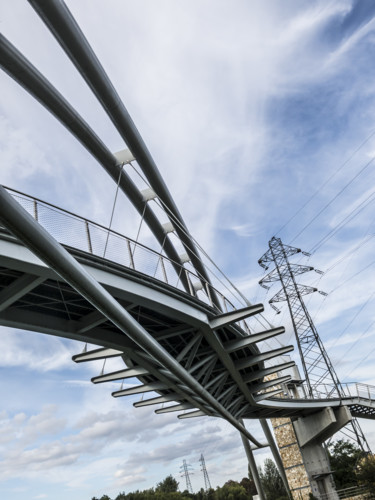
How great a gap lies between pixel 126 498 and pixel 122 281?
6087cm

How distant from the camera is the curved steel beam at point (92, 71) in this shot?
12125 millimetres

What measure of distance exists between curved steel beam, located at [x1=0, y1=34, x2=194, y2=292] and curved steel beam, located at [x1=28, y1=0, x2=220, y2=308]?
1.11m

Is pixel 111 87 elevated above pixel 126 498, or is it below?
above

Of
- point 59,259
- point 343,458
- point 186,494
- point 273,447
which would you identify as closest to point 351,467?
point 343,458

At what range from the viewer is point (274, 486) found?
→ 75.8m

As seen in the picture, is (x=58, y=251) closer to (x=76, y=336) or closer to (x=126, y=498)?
(x=76, y=336)

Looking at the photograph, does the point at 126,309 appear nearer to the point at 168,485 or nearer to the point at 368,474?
the point at 368,474

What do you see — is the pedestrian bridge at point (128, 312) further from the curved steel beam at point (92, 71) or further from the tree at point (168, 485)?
the tree at point (168, 485)

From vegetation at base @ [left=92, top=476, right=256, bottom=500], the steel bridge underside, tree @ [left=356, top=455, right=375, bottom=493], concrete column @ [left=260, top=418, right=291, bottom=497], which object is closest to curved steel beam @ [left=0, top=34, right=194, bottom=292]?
the steel bridge underside

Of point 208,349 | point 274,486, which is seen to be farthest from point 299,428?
point 274,486

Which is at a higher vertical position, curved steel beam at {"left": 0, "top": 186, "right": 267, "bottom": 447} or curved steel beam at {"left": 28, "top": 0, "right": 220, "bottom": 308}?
curved steel beam at {"left": 28, "top": 0, "right": 220, "bottom": 308}

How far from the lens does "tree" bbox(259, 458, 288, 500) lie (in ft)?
236

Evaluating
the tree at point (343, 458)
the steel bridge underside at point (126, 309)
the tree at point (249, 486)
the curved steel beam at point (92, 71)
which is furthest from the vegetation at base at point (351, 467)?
the tree at point (249, 486)

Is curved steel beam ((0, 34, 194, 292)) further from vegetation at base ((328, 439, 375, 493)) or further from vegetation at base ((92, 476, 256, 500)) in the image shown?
vegetation at base ((92, 476, 256, 500))
